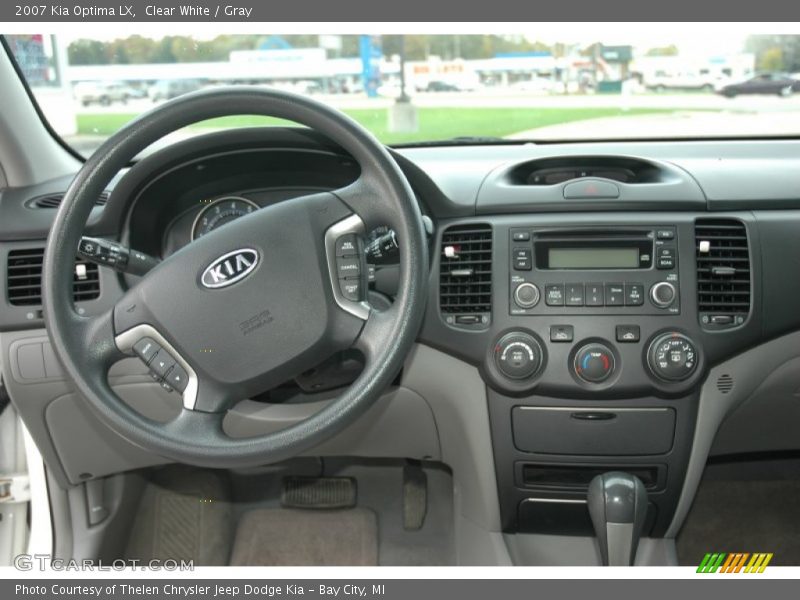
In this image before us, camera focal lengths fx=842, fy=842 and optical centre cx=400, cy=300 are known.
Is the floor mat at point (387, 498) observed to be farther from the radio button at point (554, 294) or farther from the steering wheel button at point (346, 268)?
the steering wheel button at point (346, 268)

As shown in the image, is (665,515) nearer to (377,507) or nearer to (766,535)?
(766,535)

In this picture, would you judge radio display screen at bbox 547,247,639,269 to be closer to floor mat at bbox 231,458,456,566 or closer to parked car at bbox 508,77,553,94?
parked car at bbox 508,77,553,94

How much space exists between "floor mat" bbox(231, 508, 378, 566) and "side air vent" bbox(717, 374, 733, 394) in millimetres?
1214

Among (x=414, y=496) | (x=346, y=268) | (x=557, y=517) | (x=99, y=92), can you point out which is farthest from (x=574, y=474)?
(x=99, y=92)

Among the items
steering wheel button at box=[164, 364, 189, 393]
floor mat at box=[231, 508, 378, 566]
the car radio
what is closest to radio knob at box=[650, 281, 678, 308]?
the car radio

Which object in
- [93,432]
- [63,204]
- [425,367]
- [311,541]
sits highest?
[63,204]

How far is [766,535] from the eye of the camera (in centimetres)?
260

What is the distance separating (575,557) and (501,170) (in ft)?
3.36

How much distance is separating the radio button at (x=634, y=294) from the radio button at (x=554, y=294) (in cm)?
15

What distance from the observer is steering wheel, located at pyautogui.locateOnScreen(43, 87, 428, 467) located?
1.50 m

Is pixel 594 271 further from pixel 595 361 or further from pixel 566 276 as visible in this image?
pixel 595 361

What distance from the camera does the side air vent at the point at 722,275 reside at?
76.9 inches

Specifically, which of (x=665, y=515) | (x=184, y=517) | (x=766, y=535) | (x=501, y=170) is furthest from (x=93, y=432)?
(x=766, y=535)

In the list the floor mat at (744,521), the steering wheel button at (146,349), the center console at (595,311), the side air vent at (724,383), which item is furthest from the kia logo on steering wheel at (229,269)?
the floor mat at (744,521)
